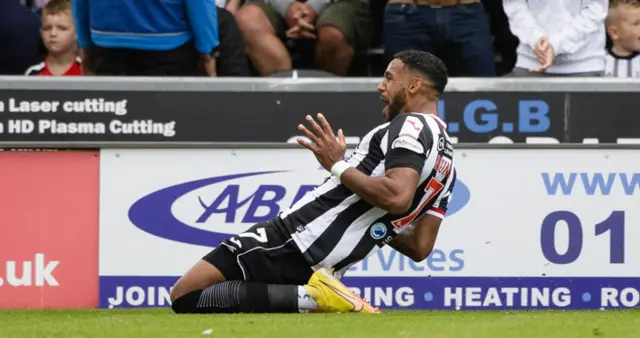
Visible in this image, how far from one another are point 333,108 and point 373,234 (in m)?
1.86

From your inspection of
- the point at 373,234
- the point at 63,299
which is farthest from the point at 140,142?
the point at 373,234

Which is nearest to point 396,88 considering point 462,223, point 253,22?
point 462,223

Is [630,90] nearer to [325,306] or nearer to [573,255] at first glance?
[573,255]

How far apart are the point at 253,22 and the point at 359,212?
9.99 feet

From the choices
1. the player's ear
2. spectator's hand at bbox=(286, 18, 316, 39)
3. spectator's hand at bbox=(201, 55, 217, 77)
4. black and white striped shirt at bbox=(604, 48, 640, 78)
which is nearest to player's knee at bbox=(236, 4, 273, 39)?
spectator's hand at bbox=(286, 18, 316, 39)

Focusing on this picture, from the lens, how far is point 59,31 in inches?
428

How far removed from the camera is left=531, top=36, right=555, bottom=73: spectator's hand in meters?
10.3

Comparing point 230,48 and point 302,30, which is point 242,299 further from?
point 302,30

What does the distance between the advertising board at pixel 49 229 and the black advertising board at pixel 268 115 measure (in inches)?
7.8

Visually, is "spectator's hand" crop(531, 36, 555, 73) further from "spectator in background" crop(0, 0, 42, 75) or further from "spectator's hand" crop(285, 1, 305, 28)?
"spectator in background" crop(0, 0, 42, 75)

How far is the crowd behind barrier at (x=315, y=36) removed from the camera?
9.91 m

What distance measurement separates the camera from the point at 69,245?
984 cm

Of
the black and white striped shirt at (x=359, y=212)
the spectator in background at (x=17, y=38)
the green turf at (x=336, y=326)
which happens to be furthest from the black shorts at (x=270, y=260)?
the spectator in background at (x=17, y=38)

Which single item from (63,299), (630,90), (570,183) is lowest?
(63,299)
